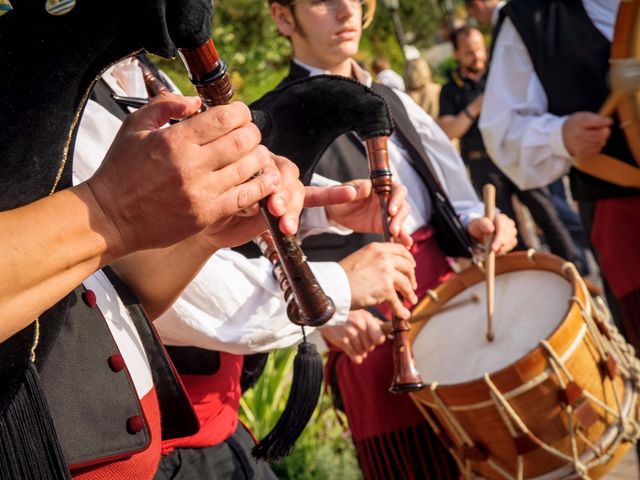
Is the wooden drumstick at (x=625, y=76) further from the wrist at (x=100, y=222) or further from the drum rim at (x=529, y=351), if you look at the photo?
the wrist at (x=100, y=222)

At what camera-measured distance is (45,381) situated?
124 cm

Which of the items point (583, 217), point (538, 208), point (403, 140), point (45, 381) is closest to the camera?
point (45, 381)

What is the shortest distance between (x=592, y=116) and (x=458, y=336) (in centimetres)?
97

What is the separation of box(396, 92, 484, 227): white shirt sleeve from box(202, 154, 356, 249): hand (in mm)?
1566

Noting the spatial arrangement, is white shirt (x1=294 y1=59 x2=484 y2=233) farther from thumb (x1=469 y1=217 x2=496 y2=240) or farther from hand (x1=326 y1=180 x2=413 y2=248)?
hand (x1=326 y1=180 x2=413 y2=248)

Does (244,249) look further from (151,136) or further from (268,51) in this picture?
(268,51)

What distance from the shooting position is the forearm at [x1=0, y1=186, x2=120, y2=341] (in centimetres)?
97

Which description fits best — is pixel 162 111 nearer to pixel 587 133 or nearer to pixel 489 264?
pixel 489 264

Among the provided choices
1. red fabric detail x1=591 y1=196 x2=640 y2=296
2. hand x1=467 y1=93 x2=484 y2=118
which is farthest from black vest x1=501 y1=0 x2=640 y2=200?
hand x1=467 y1=93 x2=484 y2=118

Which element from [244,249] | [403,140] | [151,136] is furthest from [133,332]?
[403,140]

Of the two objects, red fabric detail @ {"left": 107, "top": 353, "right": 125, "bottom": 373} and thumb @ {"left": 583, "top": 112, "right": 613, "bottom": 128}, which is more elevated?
red fabric detail @ {"left": 107, "top": 353, "right": 125, "bottom": 373}

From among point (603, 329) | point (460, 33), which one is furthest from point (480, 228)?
point (460, 33)

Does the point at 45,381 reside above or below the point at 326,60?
above

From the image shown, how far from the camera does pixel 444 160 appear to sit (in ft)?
10.2
